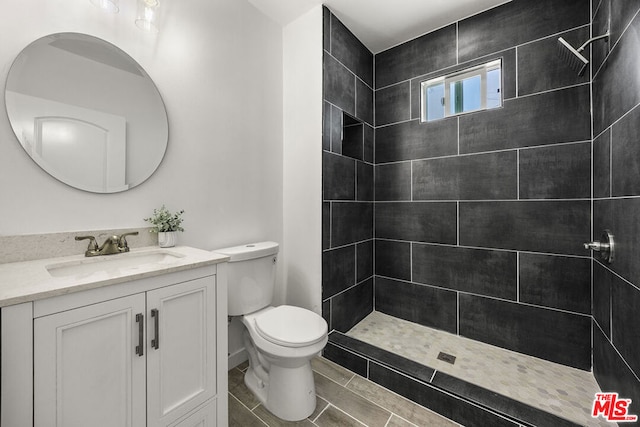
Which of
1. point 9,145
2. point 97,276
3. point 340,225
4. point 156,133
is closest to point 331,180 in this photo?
point 340,225

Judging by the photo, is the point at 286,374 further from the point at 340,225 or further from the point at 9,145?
the point at 9,145

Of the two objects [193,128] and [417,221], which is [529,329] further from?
[193,128]

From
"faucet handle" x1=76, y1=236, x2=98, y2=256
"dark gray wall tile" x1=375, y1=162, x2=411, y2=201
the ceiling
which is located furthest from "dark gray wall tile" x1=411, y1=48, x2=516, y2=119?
"faucet handle" x1=76, y1=236, x2=98, y2=256

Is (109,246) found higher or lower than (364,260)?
higher

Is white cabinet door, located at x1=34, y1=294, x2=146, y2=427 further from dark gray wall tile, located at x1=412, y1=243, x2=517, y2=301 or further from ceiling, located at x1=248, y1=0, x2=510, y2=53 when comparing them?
ceiling, located at x1=248, y1=0, x2=510, y2=53

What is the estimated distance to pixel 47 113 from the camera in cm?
113

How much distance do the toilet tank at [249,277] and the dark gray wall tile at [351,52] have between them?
5.36ft

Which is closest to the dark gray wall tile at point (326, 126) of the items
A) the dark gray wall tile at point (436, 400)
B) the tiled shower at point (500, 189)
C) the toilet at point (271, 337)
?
the tiled shower at point (500, 189)

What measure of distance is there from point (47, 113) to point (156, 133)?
42 centimetres

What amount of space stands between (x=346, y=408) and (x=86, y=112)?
6.68 feet

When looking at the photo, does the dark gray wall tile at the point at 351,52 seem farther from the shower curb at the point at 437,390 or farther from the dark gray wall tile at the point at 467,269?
the shower curb at the point at 437,390

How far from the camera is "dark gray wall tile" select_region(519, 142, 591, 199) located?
1680 mm

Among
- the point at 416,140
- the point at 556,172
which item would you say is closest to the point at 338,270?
the point at 416,140

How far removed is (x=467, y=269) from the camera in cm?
209
